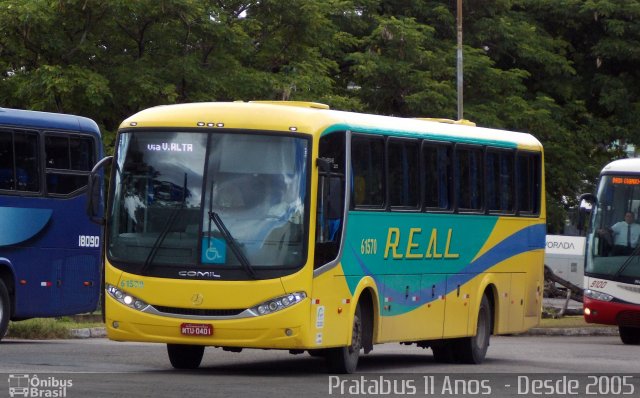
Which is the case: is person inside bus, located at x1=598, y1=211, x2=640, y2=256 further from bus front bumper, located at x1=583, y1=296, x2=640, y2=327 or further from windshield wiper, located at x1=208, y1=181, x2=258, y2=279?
windshield wiper, located at x1=208, y1=181, x2=258, y2=279

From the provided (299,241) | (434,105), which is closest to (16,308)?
(299,241)

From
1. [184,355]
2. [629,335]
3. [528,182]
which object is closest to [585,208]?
[629,335]

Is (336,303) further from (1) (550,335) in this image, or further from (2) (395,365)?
(1) (550,335)

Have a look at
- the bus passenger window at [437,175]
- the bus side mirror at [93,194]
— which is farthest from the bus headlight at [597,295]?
the bus side mirror at [93,194]

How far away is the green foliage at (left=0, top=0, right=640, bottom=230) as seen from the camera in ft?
115

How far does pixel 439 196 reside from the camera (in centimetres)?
1967

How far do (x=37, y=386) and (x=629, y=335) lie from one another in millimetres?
16949

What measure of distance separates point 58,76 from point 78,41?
1.88 metres

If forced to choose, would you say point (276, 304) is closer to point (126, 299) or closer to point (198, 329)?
point (198, 329)

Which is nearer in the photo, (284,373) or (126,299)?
(126,299)

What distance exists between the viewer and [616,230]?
93.7ft

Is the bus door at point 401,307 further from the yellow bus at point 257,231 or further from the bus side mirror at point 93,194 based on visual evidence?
the bus side mirror at point 93,194

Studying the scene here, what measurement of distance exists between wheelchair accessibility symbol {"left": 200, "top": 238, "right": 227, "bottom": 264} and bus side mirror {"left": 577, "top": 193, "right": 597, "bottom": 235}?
44.8 feet

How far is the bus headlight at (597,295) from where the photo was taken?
28331mm
